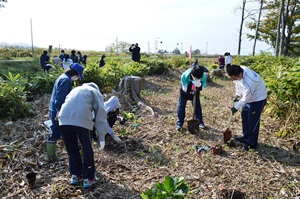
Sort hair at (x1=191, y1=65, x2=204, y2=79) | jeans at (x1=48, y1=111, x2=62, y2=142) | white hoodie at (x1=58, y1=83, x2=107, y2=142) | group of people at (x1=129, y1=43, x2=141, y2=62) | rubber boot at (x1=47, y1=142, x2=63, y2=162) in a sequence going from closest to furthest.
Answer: white hoodie at (x1=58, y1=83, x2=107, y2=142), jeans at (x1=48, y1=111, x2=62, y2=142), rubber boot at (x1=47, y1=142, x2=63, y2=162), hair at (x1=191, y1=65, x2=204, y2=79), group of people at (x1=129, y1=43, x2=141, y2=62)

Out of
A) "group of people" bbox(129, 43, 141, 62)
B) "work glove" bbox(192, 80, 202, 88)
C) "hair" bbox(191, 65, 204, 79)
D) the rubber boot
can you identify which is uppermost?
"group of people" bbox(129, 43, 141, 62)

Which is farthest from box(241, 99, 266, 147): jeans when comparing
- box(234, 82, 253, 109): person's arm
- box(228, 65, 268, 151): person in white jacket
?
box(234, 82, 253, 109): person's arm

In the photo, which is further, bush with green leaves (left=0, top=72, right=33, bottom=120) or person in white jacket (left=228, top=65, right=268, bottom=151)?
bush with green leaves (left=0, top=72, right=33, bottom=120)

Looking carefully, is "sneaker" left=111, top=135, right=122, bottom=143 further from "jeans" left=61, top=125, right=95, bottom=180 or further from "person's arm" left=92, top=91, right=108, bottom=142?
"person's arm" left=92, top=91, right=108, bottom=142

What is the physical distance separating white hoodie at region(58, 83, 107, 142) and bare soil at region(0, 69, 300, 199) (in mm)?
888

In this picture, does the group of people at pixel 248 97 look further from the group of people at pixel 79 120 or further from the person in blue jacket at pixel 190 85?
the group of people at pixel 79 120

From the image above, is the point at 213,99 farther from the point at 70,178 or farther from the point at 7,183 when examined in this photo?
the point at 7,183

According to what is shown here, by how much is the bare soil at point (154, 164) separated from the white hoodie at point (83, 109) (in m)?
0.89

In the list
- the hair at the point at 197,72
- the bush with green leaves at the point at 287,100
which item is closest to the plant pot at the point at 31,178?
the hair at the point at 197,72

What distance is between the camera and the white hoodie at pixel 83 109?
280 centimetres

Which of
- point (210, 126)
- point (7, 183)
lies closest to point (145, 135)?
point (210, 126)

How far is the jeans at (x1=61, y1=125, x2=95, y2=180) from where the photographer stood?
288cm

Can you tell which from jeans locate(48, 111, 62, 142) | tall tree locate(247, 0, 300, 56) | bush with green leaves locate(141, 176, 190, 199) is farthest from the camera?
tall tree locate(247, 0, 300, 56)

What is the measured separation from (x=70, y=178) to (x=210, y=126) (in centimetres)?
316
